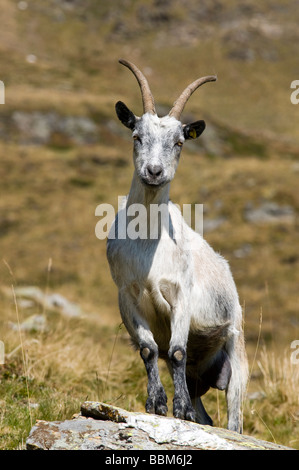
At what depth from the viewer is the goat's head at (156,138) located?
569cm

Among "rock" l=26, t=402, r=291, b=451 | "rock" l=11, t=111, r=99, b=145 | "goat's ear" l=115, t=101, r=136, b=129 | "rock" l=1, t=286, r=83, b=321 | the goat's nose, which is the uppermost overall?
"rock" l=11, t=111, r=99, b=145

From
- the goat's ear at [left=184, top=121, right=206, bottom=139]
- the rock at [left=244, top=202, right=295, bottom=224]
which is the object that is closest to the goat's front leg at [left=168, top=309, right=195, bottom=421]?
the goat's ear at [left=184, top=121, right=206, bottom=139]

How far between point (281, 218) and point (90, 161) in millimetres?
23253

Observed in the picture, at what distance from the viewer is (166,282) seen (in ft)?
19.5

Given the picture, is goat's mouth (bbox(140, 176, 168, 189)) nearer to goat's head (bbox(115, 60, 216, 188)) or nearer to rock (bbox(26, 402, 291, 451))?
goat's head (bbox(115, 60, 216, 188))

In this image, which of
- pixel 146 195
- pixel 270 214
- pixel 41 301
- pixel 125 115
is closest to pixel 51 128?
pixel 270 214

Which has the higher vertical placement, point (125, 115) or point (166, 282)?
point (125, 115)

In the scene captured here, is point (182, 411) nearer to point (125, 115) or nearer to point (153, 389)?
point (153, 389)

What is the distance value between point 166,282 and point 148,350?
2.24 ft

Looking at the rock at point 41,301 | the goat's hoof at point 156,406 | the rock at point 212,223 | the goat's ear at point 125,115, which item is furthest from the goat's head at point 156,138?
the rock at point 212,223

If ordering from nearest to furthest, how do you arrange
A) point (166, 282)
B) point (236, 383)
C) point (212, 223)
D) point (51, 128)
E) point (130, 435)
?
point (130, 435), point (166, 282), point (236, 383), point (212, 223), point (51, 128)

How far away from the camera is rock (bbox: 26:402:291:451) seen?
4418 mm

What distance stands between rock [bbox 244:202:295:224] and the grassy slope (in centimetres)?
69

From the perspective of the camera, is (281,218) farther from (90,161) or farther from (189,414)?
(189,414)
